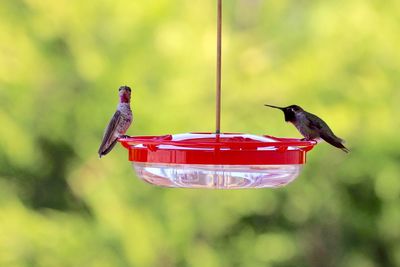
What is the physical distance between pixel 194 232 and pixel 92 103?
0.89 m

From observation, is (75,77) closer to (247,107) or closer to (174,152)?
(247,107)

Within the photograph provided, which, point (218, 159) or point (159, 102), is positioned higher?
point (159, 102)

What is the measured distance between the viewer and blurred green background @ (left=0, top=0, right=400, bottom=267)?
444 cm

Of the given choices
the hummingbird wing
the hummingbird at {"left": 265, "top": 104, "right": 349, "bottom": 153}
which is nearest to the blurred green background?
the hummingbird at {"left": 265, "top": 104, "right": 349, "bottom": 153}

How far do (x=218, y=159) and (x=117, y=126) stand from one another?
1.07ft

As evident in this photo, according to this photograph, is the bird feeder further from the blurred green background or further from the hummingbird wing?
the blurred green background

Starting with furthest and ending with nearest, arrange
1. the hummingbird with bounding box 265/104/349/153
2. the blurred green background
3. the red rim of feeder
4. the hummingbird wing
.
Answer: the blurred green background → the hummingbird with bounding box 265/104/349/153 → the hummingbird wing → the red rim of feeder

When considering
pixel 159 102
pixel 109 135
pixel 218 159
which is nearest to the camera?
pixel 218 159

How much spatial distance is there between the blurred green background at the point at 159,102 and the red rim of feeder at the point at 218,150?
2.31 metres

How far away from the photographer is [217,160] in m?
1.92

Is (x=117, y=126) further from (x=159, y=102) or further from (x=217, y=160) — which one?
(x=159, y=102)

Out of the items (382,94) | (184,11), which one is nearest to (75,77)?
(184,11)

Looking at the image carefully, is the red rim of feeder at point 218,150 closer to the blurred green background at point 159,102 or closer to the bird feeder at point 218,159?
the bird feeder at point 218,159

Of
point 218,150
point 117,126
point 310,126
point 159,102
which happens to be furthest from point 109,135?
point 159,102
